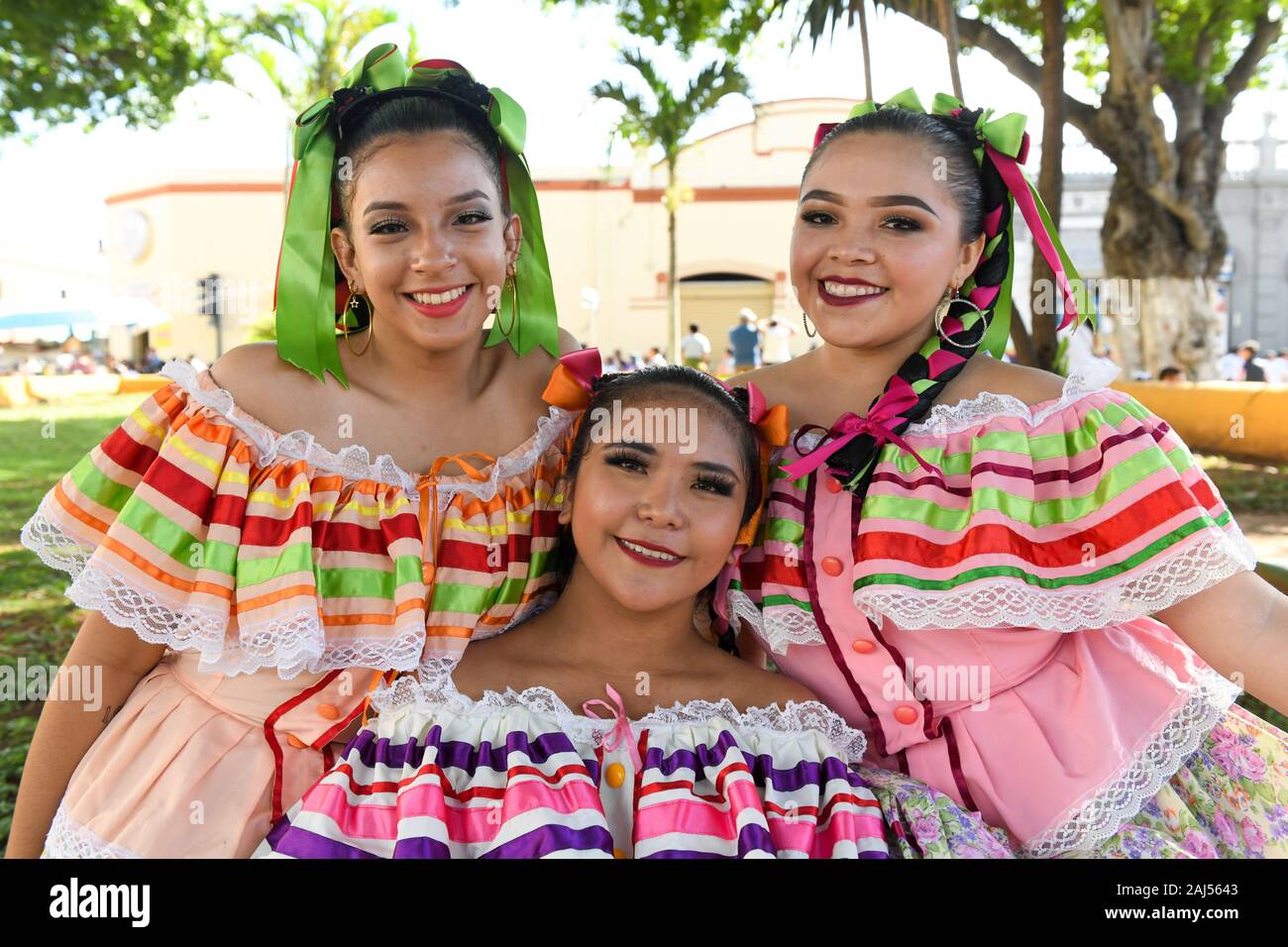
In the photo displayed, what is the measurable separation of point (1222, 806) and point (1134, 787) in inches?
9.5

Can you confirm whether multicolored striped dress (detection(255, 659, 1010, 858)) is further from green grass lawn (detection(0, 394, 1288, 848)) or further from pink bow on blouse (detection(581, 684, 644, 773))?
green grass lawn (detection(0, 394, 1288, 848))

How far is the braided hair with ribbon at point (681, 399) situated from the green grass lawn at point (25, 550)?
2102mm

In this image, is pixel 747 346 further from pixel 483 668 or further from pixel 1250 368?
pixel 483 668

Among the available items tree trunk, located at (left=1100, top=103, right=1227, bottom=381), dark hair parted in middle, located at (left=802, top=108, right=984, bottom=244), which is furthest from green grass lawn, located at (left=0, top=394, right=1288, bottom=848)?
dark hair parted in middle, located at (left=802, top=108, right=984, bottom=244)

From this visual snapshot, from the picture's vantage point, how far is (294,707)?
2.19m

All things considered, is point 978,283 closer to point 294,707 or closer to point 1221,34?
point 294,707

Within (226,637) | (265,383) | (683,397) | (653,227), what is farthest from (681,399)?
(653,227)

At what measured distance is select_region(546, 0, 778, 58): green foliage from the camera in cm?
Result: 970

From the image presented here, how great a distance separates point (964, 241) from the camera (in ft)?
7.55

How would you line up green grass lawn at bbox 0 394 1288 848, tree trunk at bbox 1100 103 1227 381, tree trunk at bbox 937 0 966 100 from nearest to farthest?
green grass lawn at bbox 0 394 1288 848 → tree trunk at bbox 937 0 966 100 → tree trunk at bbox 1100 103 1227 381

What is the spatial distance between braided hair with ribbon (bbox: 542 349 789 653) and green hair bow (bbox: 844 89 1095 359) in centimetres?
54

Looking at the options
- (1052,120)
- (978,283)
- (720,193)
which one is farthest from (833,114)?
(978,283)
